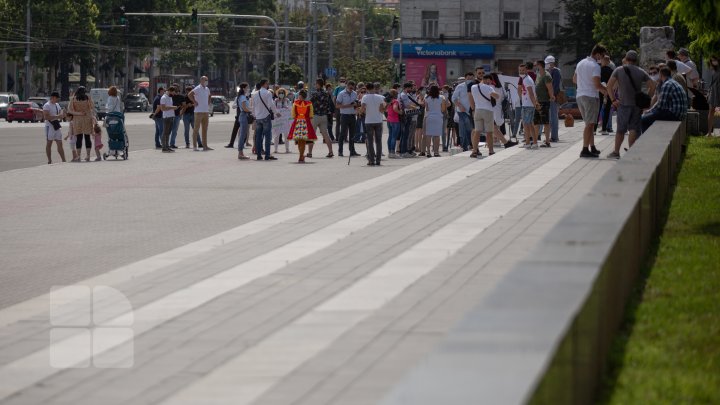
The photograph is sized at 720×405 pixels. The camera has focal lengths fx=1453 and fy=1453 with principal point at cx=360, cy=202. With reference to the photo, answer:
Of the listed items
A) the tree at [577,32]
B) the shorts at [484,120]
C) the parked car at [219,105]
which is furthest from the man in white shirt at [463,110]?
the parked car at [219,105]

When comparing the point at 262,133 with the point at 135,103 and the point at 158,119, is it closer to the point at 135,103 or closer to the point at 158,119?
the point at 158,119

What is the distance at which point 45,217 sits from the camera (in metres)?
17.2

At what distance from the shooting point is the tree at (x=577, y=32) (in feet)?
278

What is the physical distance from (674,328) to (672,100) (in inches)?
547

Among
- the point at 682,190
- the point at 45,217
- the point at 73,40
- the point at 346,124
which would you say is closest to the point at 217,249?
the point at 45,217

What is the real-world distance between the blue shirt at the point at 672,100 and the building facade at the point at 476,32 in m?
70.4

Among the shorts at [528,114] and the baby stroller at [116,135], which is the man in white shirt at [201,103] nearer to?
the baby stroller at [116,135]

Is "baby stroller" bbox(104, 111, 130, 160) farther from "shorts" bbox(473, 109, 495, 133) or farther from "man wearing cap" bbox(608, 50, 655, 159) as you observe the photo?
"man wearing cap" bbox(608, 50, 655, 159)

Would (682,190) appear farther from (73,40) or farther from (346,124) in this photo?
(73,40)

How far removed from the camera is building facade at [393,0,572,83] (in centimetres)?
9250

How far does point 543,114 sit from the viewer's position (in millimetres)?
28312

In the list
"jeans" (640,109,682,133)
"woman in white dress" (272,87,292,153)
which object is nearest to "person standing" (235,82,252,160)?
"woman in white dress" (272,87,292,153)

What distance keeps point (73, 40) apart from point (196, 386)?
303 feet

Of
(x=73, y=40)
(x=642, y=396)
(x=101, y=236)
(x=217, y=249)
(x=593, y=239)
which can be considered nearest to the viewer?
(x=642, y=396)
